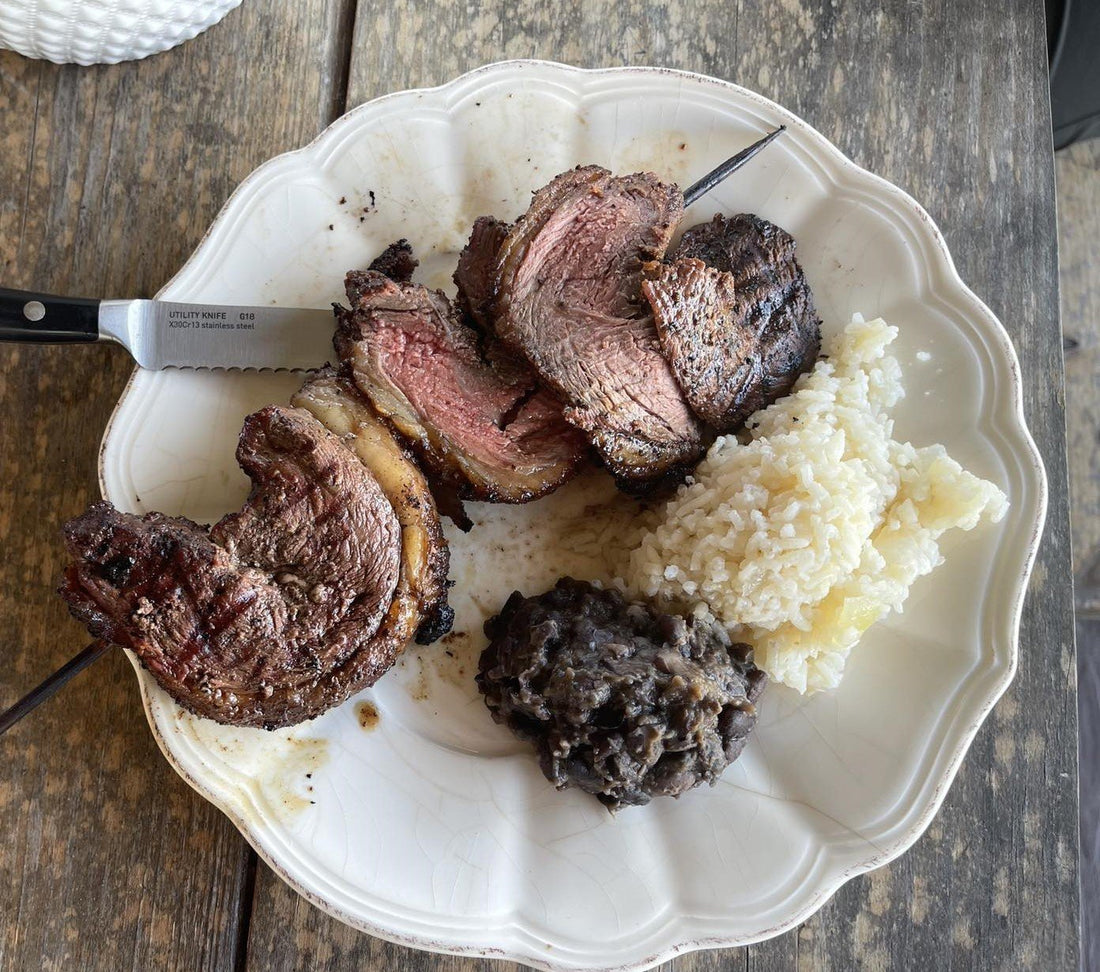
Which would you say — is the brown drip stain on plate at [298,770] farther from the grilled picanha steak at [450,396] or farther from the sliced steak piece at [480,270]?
the sliced steak piece at [480,270]

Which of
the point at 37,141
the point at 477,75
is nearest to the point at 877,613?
the point at 477,75

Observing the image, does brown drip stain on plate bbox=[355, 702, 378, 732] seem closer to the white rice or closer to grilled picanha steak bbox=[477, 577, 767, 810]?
grilled picanha steak bbox=[477, 577, 767, 810]

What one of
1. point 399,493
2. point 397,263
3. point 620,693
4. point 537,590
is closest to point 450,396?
point 399,493

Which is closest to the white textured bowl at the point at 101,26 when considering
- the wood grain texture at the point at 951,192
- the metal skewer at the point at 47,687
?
the wood grain texture at the point at 951,192

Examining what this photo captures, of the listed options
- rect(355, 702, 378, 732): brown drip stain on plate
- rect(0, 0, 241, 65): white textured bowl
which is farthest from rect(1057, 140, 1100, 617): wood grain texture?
rect(0, 0, 241, 65): white textured bowl

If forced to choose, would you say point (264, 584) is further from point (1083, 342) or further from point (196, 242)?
point (1083, 342)
